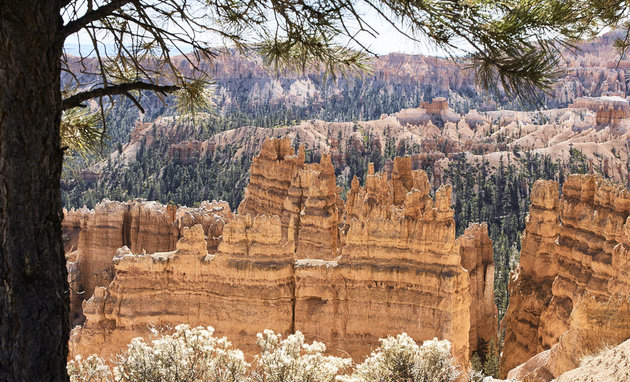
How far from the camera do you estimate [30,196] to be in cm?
400

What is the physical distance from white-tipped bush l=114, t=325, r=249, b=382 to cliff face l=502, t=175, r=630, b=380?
1014cm

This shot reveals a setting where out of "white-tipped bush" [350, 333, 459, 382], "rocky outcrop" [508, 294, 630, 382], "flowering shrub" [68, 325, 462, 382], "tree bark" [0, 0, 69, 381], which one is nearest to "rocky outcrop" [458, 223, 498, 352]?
"rocky outcrop" [508, 294, 630, 382]

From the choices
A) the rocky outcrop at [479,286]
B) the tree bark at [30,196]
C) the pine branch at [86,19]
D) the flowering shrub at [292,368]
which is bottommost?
the rocky outcrop at [479,286]

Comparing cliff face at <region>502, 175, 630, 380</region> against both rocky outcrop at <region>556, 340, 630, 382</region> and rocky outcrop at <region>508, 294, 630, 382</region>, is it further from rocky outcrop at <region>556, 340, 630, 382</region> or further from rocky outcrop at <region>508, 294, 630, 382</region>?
rocky outcrop at <region>556, 340, 630, 382</region>

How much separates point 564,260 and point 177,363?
14581 mm

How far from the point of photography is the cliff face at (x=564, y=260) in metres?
15.9

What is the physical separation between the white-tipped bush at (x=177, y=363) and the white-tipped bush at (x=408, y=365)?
64.8 inches

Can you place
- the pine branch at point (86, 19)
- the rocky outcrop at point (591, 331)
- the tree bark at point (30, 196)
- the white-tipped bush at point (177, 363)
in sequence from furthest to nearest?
the rocky outcrop at point (591, 331)
the white-tipped bush at point (177, 363)
the pine branch at point (86, 19)
the tree bark at point (30, 196)

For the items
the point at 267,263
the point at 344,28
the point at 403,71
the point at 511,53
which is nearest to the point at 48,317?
the point at 344,28

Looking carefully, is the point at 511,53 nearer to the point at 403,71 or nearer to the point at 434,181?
the point at 434,181

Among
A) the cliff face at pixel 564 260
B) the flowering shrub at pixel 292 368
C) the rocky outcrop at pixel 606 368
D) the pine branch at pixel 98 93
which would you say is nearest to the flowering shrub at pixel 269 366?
the flowering shrub at pixel 292 368

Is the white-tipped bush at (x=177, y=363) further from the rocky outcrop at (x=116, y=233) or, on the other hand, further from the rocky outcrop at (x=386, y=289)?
the rocky outcrop at (x=116, y=233)

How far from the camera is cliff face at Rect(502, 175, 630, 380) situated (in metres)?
15.9

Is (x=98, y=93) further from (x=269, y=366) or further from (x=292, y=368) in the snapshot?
(x=292, y=368)
